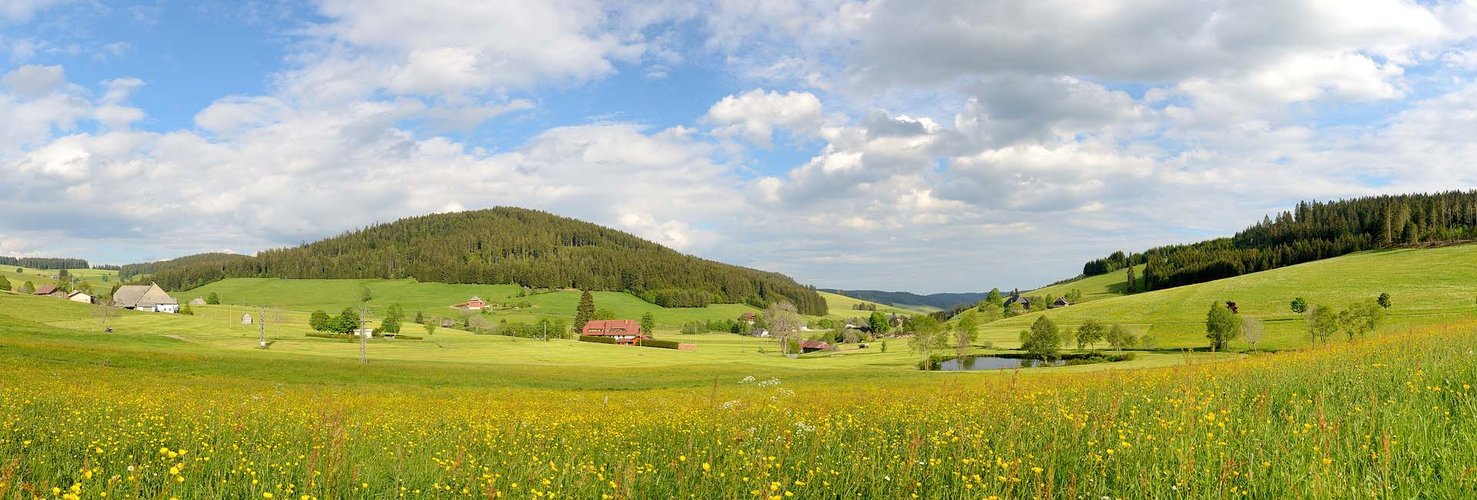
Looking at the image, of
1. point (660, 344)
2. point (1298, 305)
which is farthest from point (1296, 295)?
point (660, 344)

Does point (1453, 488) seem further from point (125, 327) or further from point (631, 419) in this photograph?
point (125, 327)

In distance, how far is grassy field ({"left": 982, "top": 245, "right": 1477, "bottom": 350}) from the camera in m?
91.9

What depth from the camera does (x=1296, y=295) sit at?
366 feet

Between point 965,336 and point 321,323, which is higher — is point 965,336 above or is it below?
below

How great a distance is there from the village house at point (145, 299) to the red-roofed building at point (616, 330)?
99.5 metres

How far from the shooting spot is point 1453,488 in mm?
4945

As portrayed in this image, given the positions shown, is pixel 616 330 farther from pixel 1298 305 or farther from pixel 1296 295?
pixel 1296 295

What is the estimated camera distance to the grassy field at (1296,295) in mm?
91875

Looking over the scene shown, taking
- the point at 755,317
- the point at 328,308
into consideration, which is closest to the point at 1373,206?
the point at 755,317

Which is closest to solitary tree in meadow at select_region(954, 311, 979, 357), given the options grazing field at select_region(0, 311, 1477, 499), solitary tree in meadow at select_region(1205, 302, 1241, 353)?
solitary tree in meadow at select_region(1205, 302, 1241, 353)

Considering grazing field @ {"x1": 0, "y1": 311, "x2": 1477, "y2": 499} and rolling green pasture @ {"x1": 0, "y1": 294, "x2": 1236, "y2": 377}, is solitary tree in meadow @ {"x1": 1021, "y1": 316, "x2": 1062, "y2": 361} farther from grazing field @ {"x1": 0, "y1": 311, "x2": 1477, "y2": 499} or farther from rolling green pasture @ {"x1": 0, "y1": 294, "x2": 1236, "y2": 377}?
grazing field @ {"x1": 0, "y1": 311, "x2": 1477, "y2": 499}

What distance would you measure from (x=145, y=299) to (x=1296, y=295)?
239 metres

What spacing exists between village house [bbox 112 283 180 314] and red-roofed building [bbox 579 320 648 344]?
9950 centimetres

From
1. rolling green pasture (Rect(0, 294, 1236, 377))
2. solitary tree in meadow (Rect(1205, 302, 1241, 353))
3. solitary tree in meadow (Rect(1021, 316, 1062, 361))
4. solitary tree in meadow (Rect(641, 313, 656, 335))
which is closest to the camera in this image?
rolling green pasture (Rect(0, 294, 1236, 377))
